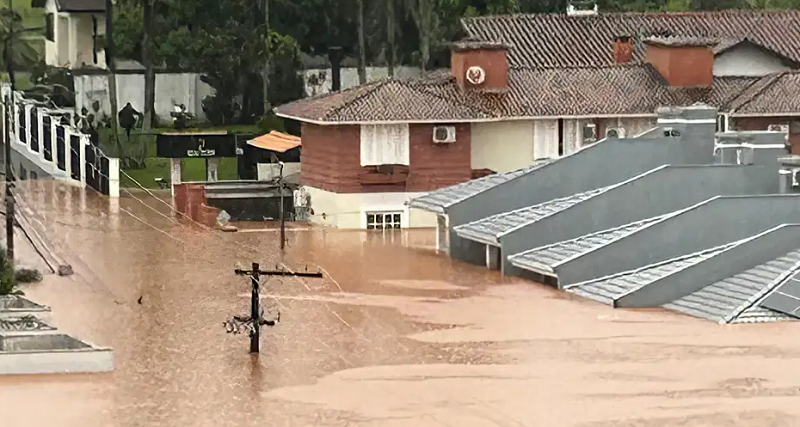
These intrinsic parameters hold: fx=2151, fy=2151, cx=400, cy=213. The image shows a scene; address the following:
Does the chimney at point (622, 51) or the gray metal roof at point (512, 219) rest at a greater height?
the chimney at point (622, 51)

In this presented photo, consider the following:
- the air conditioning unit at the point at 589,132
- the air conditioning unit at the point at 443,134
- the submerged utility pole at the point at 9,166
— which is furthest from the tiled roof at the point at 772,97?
the submerged utility pole at the point at 9,166

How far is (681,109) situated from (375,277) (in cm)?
801

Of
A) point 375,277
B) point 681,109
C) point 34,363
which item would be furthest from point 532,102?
point 34,363

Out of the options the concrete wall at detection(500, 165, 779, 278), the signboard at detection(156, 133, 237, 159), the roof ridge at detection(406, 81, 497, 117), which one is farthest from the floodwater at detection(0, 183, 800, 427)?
the signboard at detection(156, 133, 237, 159)

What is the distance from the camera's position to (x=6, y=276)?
119 feet

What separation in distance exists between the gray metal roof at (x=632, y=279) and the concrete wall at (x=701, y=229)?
0.20 m

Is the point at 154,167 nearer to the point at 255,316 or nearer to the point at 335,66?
the point at 335,66

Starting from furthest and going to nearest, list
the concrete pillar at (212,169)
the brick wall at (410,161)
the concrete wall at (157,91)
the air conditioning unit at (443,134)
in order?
the concrete wall at (157,91) → the concrete pillar at (212,169) → the air conditioning unit at (443,134) → the brick wall at (410,161)

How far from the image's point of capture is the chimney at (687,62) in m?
50.8

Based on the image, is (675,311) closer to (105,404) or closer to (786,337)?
(786,337)

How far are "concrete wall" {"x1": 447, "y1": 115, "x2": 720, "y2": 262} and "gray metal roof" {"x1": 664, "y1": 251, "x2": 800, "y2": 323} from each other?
266 inches

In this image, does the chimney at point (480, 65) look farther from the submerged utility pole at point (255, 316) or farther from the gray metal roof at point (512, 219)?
the submerged utility pole at point (255, 316)

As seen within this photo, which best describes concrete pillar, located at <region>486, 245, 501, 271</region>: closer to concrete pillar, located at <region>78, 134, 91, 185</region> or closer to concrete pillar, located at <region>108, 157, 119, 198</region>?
concrete pillar, located at <region>108, 157, 119, 198</region>

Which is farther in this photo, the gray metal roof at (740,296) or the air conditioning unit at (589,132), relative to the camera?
the air conditioning unit at (589,132)
